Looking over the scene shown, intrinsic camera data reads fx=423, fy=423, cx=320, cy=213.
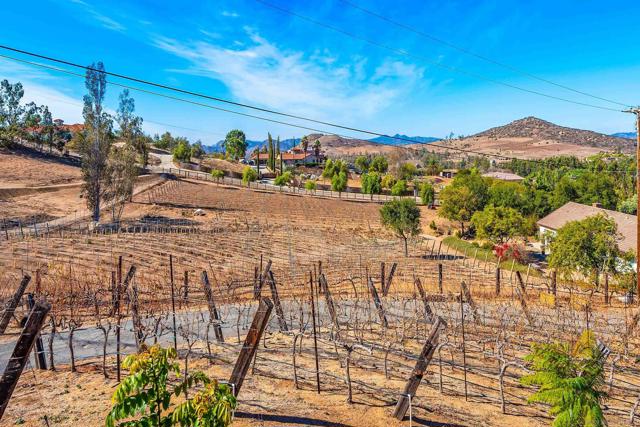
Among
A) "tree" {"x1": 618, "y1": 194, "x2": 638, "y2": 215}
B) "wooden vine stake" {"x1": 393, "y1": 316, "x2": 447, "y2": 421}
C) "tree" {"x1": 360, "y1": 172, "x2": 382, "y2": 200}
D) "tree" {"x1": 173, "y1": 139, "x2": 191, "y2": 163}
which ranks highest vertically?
"tree" {"x1": 173, "y1": 139, "x2": 191, "y2": 163}

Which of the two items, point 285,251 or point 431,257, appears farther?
point 431,257

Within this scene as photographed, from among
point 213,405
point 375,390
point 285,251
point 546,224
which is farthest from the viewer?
point 546,224

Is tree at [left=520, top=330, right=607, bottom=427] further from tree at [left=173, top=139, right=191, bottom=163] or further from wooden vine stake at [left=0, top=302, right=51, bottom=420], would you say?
tree at [left=173, top=139, right=191, bottom=163]

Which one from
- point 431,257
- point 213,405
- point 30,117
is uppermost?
point 30,117

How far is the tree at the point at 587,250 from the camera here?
1911 cm

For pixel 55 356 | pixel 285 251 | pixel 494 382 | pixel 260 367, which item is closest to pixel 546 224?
pixel 285 251

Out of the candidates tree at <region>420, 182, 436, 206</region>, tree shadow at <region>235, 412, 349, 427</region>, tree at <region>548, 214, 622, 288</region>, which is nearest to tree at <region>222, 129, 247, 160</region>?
tree at <region>420, 182, 436, 206</region>

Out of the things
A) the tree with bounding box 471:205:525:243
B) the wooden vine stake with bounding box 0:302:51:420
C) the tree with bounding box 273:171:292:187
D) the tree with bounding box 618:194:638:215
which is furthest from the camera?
the tree with bounding box 273:171:292:187

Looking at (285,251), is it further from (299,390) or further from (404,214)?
(299,390)

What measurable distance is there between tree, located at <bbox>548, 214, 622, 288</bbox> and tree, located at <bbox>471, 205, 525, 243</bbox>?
798cm

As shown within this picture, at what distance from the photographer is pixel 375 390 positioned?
8078 millimetres

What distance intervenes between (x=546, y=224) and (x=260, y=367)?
3175cm

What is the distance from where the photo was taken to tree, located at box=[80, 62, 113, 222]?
99.7 ft

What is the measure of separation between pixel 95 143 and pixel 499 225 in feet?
94.8
